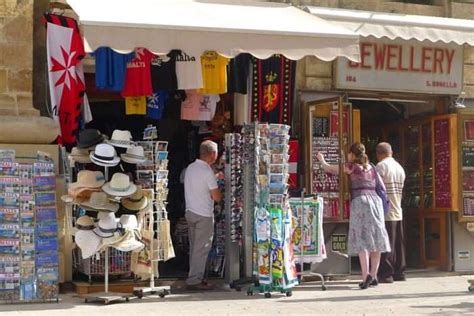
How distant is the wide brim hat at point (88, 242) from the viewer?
785 cm

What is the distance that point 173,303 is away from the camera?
796 centimetres

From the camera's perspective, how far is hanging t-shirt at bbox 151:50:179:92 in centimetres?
914

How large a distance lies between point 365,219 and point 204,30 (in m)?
2.96

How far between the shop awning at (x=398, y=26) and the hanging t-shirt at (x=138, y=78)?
2.17 meters

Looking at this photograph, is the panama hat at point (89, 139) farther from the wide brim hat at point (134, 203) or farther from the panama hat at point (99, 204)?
the wide brim hat at point (134, 203)

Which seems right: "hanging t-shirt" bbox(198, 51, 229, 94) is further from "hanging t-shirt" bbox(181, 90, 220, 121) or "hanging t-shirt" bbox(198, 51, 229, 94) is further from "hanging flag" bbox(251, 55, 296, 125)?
"hanging flag" bbox(251, 55, 296, 125)

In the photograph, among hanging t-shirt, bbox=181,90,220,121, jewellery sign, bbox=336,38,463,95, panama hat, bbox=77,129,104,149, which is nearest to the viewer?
panama hat, bbox=77,129,104,149

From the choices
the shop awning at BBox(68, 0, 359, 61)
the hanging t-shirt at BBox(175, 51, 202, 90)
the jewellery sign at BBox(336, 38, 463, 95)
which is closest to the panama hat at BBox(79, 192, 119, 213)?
the shop awning at BBox(68, 0, 359, 61)

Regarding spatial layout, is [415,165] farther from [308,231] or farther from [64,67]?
[64,67]

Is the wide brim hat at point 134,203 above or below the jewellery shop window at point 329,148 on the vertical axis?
below

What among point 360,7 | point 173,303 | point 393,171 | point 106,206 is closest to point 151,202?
point 106,206

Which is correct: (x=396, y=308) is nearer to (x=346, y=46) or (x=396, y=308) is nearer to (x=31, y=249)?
(x=346, y=46)

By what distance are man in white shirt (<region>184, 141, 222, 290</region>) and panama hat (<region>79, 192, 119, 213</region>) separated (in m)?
1.04

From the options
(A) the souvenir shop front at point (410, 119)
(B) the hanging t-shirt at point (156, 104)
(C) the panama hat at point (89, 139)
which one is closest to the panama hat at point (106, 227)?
(C) the panama hat at point (89, 139)
